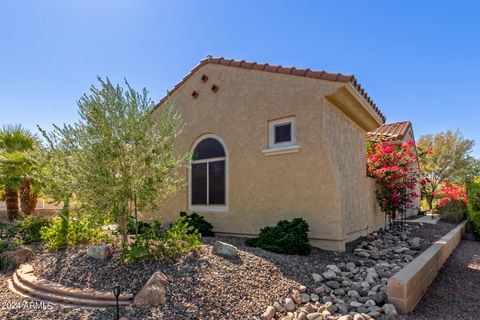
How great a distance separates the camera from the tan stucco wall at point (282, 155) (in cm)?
813

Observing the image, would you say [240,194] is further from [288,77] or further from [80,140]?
[80,140]

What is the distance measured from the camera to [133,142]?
19.9 ft

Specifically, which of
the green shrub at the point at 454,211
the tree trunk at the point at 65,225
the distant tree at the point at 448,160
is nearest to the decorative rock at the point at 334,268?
the tree trunk at the point at 65,225

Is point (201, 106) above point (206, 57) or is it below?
below

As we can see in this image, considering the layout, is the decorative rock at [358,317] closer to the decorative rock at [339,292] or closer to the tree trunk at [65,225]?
the decorative rock at [339,292]

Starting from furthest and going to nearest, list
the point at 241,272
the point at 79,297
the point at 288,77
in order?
the point at 288,77
the point at 241,272
the point at 79,297

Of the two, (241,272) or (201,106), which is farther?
(201,106)

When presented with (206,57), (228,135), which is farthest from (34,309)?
(206,57)

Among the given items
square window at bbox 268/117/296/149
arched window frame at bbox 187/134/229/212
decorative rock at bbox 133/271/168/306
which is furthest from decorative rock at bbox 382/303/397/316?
arched window frame at bbox 187/134/229/212

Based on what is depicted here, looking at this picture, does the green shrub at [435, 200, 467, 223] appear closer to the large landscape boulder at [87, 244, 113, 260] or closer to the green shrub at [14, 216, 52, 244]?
the large landscape boulder at [87, 244, 113, 260]

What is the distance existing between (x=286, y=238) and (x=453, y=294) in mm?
3804

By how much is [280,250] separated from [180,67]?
28.4 ft

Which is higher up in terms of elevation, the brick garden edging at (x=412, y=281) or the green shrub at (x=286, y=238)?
the green shrub at (x=286, y=238)

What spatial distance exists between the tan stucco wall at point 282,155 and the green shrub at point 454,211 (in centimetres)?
914
